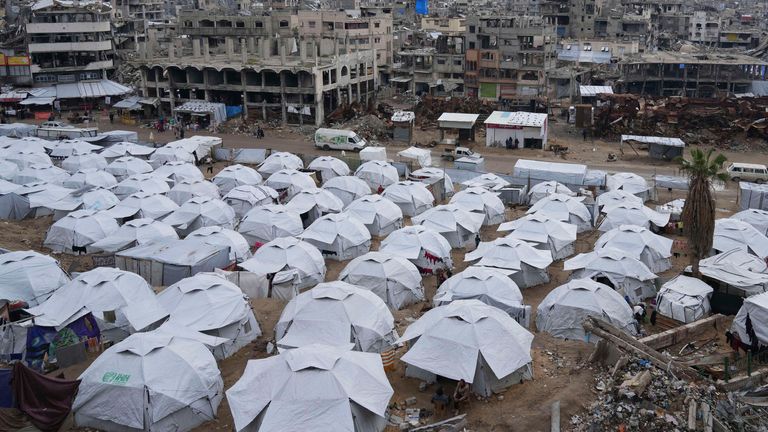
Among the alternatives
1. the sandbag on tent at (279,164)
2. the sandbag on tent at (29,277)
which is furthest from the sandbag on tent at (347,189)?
the sandbag on tent at (29,277)

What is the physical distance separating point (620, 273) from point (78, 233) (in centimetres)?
1736

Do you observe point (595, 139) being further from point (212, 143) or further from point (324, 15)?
point (324, 15)

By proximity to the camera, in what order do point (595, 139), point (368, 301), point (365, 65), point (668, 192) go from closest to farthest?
point (368, 301) → point (668, 192) → point (595, 139) → point (365, 65)

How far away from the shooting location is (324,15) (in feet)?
217

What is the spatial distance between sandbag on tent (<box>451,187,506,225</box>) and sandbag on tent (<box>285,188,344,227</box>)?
471 centimetres

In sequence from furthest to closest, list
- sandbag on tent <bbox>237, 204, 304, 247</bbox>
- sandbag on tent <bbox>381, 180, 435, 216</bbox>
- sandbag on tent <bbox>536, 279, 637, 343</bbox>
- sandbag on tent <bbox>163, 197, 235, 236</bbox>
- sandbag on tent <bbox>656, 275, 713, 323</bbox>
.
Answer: sandbag on tent <bbox>381, 180, 435, 216</bbox>, sandbag on tent <bbox>163, 197, 235, 236</bbox>, sandbag on tent <bbox>237, 204, 304, 247</bbox>, sandbag on tent <bbox>656, 275, 713, 323</bbox>, sandbag on tent <bbox>536, 279, 637, 343</bbox>

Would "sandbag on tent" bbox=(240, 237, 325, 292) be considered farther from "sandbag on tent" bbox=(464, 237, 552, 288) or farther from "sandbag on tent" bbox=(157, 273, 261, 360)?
"sandbag on tent" bbox=(464, 237, 552, 288)

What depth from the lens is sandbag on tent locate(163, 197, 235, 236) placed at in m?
25.9

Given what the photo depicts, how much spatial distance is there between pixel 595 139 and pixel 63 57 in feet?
142

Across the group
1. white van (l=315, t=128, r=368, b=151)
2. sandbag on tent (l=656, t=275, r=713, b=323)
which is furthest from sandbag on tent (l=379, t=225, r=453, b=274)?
white van (l=315, t=128, r=368, b=151)

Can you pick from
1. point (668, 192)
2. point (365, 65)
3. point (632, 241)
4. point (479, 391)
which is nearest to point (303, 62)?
point (365, 65)

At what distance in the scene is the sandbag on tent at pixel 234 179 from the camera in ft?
103

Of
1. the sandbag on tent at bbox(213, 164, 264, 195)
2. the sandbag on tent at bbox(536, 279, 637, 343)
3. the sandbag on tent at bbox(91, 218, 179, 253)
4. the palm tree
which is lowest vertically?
the sandbag on tent at bbox(536, 279, 637, 343)

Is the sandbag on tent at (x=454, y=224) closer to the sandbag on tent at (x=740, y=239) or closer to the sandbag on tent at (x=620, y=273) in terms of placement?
the sandbag on tent at (x=620, y=273)
